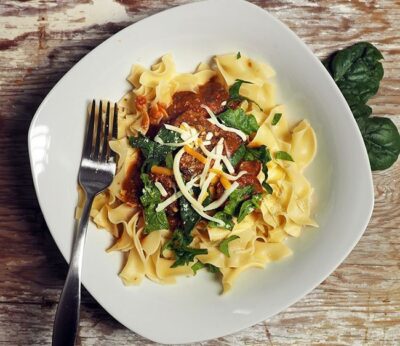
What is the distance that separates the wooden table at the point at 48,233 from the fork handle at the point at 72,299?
554mm

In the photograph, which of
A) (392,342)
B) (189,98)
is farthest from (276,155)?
(392,342)

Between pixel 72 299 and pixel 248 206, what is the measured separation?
1.42 meters

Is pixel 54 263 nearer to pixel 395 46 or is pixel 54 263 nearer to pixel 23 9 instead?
pixel 23 9

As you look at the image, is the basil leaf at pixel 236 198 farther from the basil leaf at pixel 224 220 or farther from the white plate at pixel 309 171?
the white plate at pixel 309 171

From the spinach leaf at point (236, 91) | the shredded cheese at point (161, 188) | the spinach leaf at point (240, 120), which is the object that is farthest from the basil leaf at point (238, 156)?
the shredded cheese at point (161, 188)

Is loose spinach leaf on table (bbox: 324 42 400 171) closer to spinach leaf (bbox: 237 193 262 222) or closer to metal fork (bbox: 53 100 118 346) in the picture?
spinach leaf (bbox: 237 193 262 222)

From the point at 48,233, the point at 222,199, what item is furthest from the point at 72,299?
the point at 222,199

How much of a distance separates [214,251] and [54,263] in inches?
53.6

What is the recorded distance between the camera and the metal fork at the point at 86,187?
446cm

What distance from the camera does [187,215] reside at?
4469mm

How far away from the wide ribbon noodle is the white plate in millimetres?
90

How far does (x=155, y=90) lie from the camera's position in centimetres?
470

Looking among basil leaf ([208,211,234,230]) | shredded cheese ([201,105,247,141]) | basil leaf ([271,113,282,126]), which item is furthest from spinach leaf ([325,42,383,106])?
basil leaf ([208,211,234,230])

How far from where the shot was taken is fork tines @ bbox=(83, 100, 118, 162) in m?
4.58
